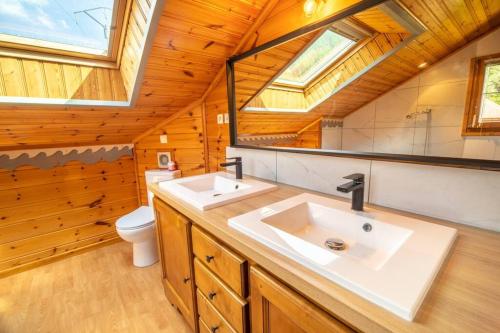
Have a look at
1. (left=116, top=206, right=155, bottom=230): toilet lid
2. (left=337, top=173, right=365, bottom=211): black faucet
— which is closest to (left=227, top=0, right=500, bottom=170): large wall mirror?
(left=337, top=173, right=365, bottom=211): black faucet

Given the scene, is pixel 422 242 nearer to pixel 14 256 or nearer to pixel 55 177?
pixel 55 177

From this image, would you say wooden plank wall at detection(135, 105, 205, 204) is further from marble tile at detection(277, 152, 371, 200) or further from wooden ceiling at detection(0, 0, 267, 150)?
marble tile at detection(277, 152, 371, 200)

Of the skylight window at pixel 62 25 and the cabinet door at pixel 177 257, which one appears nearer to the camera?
the cabinet door at pixel 177 257

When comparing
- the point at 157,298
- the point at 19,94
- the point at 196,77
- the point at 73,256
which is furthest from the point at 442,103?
the point at 73,256

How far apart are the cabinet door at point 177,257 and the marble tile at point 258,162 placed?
627mm

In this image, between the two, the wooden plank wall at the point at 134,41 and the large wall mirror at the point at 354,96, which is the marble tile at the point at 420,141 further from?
the wooden plank wall at the point at 134,41

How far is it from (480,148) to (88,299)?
242 cm

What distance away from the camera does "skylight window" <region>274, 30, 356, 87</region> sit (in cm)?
110

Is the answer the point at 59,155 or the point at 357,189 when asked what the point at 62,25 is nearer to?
the point at 59,155

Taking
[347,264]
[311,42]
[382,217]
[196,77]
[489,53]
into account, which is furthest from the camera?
[196,77]

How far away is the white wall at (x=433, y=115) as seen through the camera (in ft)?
2.33

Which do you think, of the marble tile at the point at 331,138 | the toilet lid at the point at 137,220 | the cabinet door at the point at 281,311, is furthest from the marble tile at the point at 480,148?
the toilet lid at the point at 137,220

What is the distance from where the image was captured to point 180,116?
229 cm

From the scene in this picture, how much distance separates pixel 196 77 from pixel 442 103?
1621 mm
